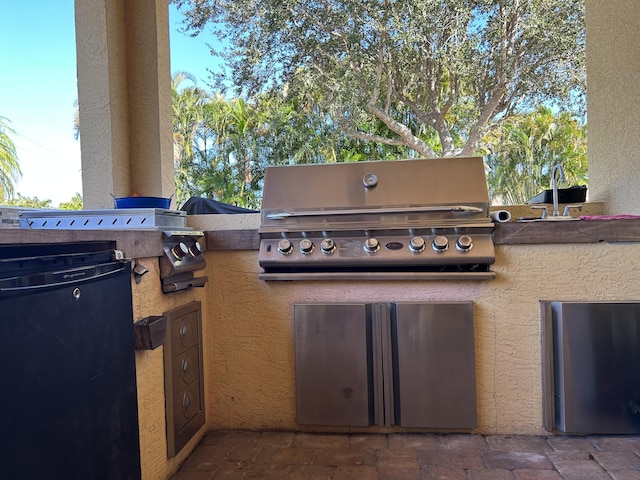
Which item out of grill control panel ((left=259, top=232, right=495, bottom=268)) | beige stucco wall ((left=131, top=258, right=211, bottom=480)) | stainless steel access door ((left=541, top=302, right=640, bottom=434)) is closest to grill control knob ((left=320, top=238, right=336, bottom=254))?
grill control panel ((left=259, top=232, right=495, bottom=268))

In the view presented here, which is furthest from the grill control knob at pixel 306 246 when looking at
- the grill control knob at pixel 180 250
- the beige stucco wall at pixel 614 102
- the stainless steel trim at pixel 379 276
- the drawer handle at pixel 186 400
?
the beige stucco wall at pixel 614 102

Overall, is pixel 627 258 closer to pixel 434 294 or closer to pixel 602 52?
pixel 434 294

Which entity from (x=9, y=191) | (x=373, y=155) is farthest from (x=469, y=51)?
(x=9, y=191)

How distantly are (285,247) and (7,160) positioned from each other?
79.1 inches

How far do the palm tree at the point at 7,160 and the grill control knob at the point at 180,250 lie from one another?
4.58ft

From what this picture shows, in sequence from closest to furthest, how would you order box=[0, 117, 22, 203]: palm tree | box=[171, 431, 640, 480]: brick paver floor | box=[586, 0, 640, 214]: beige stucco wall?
1. box=[171, 431, 640, 480]: brick paver floor
2. box=[586, 0, 640, 214]: beige stucco wall
3. box=[0, 117, 22, 203]: palm tree

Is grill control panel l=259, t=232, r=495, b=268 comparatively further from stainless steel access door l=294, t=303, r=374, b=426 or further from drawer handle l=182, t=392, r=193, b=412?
drawer handle l=182, t=392, r=193, b=412

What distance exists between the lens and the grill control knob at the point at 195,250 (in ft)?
6.16

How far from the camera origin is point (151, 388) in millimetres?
1549

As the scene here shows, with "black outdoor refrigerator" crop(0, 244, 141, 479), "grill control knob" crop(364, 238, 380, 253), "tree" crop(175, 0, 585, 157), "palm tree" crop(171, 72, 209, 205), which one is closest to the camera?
"black outdoor refrigerator" crop(0, 244, 141, 479)

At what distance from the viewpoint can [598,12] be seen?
2396 millimetres

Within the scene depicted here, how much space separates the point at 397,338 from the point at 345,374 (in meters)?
0.31

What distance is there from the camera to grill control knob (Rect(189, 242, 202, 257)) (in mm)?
1877

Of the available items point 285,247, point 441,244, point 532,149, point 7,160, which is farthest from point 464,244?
point 532,149
